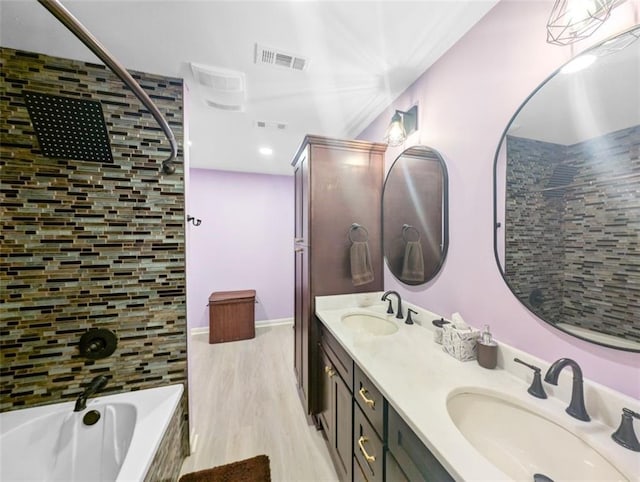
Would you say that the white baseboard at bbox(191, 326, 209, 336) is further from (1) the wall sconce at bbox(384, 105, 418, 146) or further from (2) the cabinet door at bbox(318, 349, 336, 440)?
(1) the wall sconce at bbox(384, 105, 418, 146)

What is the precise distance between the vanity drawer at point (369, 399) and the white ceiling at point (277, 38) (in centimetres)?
168

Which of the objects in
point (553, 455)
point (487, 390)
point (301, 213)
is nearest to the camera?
point (553, 455)

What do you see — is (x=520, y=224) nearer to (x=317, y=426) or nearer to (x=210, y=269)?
(x=317, y=426)

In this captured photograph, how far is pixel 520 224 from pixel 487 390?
2.22ft

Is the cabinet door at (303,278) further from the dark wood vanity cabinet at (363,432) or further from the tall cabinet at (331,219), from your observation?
the dark wood vanity cabinet at (363,432)

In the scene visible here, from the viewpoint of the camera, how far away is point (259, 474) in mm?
1411

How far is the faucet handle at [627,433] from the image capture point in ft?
2.01

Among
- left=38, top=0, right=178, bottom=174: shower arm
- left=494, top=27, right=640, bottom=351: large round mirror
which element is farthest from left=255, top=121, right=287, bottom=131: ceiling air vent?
left=494, top=27, right=640, bottom=351: large round mirror

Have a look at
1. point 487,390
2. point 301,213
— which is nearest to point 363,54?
point 301,213

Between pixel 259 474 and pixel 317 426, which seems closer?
pixel 259 474

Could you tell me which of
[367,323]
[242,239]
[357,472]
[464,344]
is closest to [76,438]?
[357,472]

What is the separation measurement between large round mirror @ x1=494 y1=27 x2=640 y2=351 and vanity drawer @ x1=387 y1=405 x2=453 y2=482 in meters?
0.65

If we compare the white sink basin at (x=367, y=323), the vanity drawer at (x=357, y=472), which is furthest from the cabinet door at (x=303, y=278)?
the vanity drawer at (x=357, y=472)

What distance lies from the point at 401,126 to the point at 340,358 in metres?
1.48
